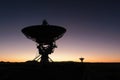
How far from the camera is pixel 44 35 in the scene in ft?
221

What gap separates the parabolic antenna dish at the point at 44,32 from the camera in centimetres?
6538

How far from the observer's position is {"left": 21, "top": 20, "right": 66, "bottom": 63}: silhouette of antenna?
65438 mm

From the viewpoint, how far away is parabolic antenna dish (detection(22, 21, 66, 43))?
214 feet

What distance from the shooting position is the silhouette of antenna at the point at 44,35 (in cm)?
6544

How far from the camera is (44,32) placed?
66500 mm

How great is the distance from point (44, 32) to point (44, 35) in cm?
126

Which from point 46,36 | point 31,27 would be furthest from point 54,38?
point 31,27
